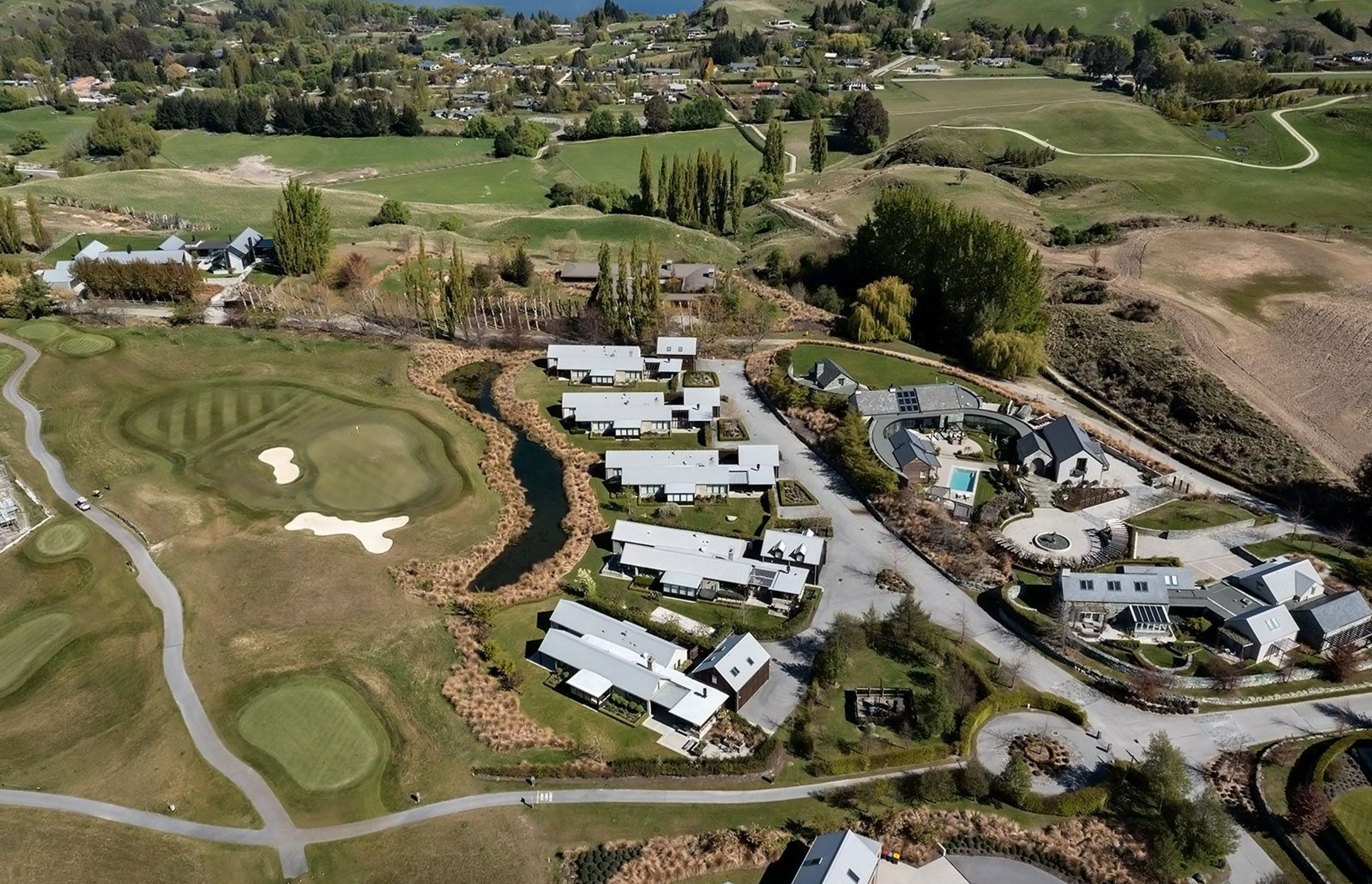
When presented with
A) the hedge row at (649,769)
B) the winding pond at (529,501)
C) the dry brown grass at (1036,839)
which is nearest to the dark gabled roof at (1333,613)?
the dry brown grass at (1036,839)

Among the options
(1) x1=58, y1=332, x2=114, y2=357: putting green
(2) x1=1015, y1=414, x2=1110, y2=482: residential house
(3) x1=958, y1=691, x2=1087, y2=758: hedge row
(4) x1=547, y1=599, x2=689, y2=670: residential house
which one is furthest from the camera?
(1) x1=58, y1=332, x2=114, y2=357: putting green

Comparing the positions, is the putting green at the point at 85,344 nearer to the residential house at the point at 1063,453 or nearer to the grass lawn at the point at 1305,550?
the residential house at the point at 1063,453

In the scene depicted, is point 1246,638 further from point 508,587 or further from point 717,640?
point 508,587

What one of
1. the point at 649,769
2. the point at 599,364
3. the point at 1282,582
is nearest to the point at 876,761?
the point at 649,769

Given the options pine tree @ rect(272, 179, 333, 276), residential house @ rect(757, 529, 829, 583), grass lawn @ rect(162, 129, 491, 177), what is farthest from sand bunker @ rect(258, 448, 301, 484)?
grass lawn @ rect(162, 129, 491, 177)

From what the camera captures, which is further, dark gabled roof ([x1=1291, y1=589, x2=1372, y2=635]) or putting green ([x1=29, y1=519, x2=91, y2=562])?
putting green ([x1=29, y1=519, x2=91, y2=562])

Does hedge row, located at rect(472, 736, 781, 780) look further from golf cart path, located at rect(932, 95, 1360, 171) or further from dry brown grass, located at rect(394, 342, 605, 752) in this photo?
golf cart path, located at rect(932, 95, 1360, 171)
